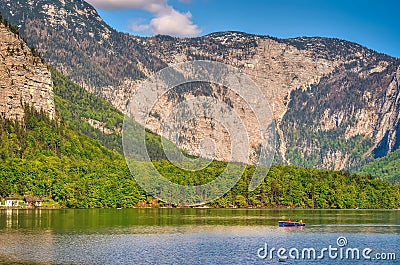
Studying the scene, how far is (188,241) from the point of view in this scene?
108 m

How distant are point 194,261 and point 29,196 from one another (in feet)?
388

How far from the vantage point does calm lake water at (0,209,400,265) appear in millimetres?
88562

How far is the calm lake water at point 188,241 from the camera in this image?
291 feet

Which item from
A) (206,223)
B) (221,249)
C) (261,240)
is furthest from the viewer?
(206,223)

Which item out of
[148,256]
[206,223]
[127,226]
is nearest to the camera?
[148,256]

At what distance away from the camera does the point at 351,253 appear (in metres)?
94.1

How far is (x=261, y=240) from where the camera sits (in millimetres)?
110375

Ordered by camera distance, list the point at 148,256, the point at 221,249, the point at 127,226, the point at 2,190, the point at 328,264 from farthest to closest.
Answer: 1. the point at 2,190
2. the point at 127,226
3. the point at 221,249
4. the point at 148,256
5. the point at 328,264

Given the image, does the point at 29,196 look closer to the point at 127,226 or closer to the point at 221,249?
the point at 127,226

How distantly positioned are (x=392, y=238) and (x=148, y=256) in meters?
41.5

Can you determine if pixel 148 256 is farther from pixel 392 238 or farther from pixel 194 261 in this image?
pixel 392 238

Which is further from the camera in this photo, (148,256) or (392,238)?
(392,238)

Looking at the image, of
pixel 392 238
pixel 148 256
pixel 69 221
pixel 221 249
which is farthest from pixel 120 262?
pixel 69 221

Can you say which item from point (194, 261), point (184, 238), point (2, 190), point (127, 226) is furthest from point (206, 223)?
point (2, 190)
